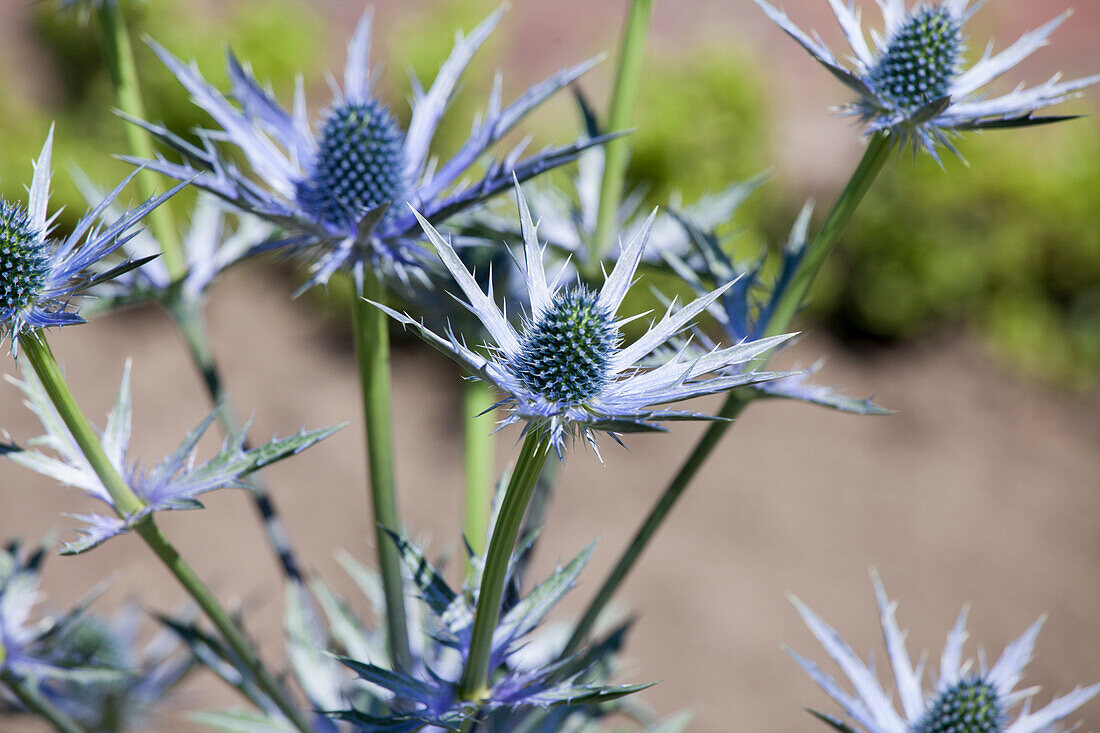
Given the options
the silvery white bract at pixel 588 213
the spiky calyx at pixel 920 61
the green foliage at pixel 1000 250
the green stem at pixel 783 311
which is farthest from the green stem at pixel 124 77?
the green foliage at pixel 1000 250

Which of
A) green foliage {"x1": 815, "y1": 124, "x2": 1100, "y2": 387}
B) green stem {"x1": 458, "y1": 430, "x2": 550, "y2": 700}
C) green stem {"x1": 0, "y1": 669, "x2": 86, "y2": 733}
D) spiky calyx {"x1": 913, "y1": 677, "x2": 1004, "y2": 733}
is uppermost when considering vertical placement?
green foliage {"x1": 815, "y1": 124, "x2": 1100, "y2": 387}

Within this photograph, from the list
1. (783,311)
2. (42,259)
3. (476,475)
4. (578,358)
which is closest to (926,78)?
(783,311)

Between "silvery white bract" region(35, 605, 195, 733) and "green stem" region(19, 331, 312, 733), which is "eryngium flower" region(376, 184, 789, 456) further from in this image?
"silvery white bract" region(35, 605, 195, 733)

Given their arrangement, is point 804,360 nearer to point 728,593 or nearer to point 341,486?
point 728,593

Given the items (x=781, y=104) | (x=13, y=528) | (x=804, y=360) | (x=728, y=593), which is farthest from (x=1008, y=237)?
(x=13, y=528)

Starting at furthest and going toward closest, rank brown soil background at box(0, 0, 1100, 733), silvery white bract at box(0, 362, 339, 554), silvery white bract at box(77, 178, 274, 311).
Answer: brown soil background at box(0, 0, 1100, 733) < silvery white bract at box(77, 178, 274, 311) < silvery white bract at box(0, 362, 339, 554)

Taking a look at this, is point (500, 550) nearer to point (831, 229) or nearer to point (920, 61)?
point (831, 229)

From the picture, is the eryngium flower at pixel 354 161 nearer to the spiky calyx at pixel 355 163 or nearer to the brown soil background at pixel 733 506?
the spiky calyx at pixel 355 163

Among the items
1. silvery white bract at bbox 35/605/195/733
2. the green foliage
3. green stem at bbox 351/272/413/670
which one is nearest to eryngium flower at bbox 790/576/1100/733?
green stem at bbox 351/272/413/670
